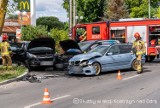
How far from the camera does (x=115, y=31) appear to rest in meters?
27.3

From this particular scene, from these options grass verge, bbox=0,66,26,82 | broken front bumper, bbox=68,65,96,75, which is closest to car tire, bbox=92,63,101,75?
broken front bumper, bbox=68,65,96,75

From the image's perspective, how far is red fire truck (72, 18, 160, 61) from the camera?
24.1 meters

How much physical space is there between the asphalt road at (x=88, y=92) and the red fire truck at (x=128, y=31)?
751 centimetres

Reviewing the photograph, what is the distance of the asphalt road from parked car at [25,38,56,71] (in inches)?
90.1

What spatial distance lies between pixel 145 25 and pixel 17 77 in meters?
11.3

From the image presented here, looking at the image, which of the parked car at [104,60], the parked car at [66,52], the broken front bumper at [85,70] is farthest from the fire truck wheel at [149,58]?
the broken front bumper at [85,70]

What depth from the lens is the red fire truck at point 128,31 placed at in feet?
78.9

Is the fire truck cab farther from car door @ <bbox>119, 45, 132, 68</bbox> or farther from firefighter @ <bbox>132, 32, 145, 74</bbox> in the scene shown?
firefighter @ <bbox>132, 32, 145, 74</bbox>

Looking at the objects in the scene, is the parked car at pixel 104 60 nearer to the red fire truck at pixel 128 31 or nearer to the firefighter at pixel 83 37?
the red fire truck at pixel 128 31

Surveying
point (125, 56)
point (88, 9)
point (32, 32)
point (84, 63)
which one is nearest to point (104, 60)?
point (84, 63)

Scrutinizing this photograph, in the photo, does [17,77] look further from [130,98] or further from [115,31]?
[115,31]

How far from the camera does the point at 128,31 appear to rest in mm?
26125

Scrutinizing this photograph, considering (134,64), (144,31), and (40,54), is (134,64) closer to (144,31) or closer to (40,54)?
(40,54)

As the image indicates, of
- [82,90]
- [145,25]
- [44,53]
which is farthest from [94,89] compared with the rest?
[145,25]
